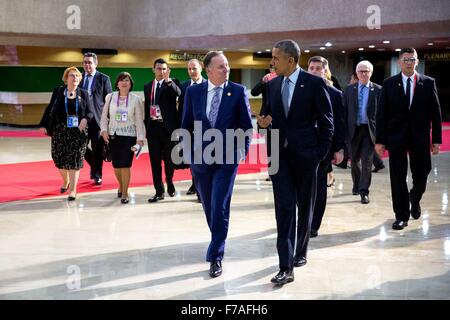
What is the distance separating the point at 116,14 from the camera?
51.6 ft

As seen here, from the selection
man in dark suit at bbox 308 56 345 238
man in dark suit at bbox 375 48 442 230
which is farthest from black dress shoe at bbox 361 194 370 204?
man in dark suit at bbox 308 56 345 238

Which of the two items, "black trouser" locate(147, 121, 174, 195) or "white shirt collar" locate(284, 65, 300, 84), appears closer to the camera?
"white shirt collar" locate(284, 65, 300, 84)

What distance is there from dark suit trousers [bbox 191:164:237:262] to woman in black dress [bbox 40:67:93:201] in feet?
11.5

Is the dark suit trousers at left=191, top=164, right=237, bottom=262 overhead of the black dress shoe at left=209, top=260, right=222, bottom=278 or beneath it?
overhead

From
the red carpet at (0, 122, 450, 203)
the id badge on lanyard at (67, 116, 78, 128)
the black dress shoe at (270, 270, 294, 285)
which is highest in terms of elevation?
the id badge on lanyard at (67, 116, 78, 128)

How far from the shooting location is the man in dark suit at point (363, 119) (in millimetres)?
8047

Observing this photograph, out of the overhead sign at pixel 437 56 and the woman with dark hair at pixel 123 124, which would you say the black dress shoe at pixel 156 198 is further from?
the overhead sign at pixel 437 56

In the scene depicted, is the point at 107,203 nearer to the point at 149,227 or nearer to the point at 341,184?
the point at 149,227

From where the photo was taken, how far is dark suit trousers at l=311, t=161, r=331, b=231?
5941 millimetres

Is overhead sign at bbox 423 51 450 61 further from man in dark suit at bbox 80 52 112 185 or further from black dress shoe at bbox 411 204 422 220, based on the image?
black dress shoe at bbox 411 204 422 220

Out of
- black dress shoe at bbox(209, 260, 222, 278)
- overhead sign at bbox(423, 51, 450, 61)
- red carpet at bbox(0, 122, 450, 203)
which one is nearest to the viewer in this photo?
black dress shoe at bbox(209, 260, 222, 278)

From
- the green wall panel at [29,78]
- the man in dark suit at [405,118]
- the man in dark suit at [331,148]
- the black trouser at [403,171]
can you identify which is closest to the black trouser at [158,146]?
the man in dark suit at [331,148]
